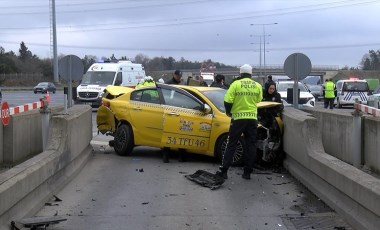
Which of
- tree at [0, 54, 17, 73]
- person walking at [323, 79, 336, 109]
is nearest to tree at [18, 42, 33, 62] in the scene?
tree at [0, 54, 17, 73]

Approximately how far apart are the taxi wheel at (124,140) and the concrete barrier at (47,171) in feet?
2.36

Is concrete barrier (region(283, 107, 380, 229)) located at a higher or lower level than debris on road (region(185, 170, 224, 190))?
higher

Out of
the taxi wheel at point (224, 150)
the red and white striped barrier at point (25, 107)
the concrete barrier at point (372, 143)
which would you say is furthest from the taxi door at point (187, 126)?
the concrete barrier at point (372, 143)

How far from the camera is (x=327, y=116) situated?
36.0 feet

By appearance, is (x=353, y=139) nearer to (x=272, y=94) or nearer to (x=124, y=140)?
(x=272, y=94)

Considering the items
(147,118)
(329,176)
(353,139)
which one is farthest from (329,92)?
(329,176)

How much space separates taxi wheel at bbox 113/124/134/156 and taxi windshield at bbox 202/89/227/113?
186cm

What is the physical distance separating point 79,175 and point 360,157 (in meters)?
5.08

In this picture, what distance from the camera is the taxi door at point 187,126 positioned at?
1060 centimetres

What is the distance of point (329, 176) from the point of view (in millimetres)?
7133

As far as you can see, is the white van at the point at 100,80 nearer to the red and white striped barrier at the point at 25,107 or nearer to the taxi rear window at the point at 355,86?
the taxi rear window at the point at 355,86

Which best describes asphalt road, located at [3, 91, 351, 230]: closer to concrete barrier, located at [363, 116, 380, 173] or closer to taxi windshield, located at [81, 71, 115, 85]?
concrete barrier, located at [363, 116, 380, 173]

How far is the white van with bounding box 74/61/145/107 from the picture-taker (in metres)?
28.2

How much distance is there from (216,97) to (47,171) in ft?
15.5
